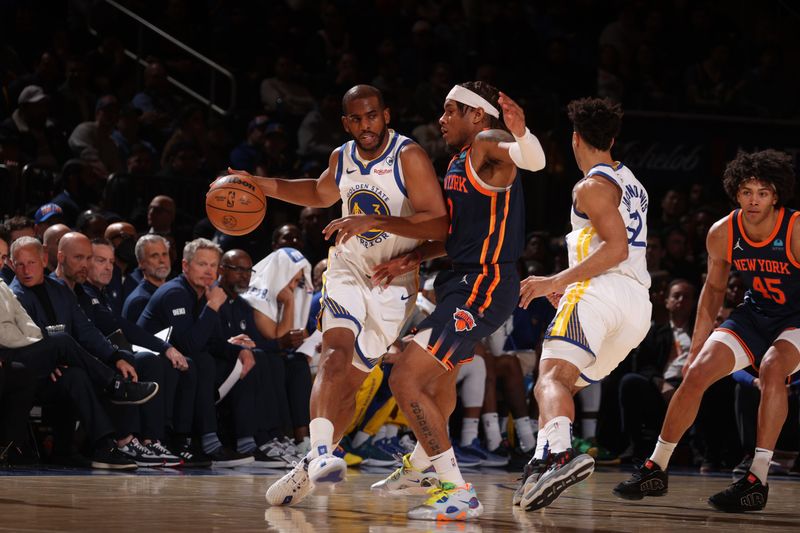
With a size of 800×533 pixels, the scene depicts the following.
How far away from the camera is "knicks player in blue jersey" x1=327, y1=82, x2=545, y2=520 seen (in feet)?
16.2

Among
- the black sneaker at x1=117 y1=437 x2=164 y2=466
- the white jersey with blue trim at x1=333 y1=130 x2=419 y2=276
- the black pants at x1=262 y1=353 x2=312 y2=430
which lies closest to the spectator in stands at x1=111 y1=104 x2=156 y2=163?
the black pants at x1=262 y1=353 x2=312 y2=430

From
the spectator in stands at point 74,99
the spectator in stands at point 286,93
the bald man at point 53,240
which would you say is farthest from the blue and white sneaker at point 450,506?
the spectator in stands at point 286,93

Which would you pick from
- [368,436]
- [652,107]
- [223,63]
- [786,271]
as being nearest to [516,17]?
[652,107]

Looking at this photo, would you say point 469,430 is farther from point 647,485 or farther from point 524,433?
point 647,485

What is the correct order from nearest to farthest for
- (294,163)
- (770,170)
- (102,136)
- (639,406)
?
(770,170)
(639,406)
(102,136)
(294,163)

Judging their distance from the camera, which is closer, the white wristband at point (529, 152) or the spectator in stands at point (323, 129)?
the white wristband at point (529, 152)

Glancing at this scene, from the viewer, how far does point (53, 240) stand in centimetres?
792

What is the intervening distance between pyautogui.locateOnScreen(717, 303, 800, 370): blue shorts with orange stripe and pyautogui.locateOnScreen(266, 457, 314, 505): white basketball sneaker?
2342 mm

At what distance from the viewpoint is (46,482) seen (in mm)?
5969

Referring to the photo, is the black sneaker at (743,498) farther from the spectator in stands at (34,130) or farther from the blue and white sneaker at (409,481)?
the spectator in stands at (34,130)

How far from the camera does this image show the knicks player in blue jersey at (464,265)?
195 inches

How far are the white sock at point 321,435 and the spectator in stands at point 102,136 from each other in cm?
587

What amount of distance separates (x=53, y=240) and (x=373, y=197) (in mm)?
3351

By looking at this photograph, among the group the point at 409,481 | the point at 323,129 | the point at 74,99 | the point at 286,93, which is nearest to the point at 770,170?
the point at 409,481
